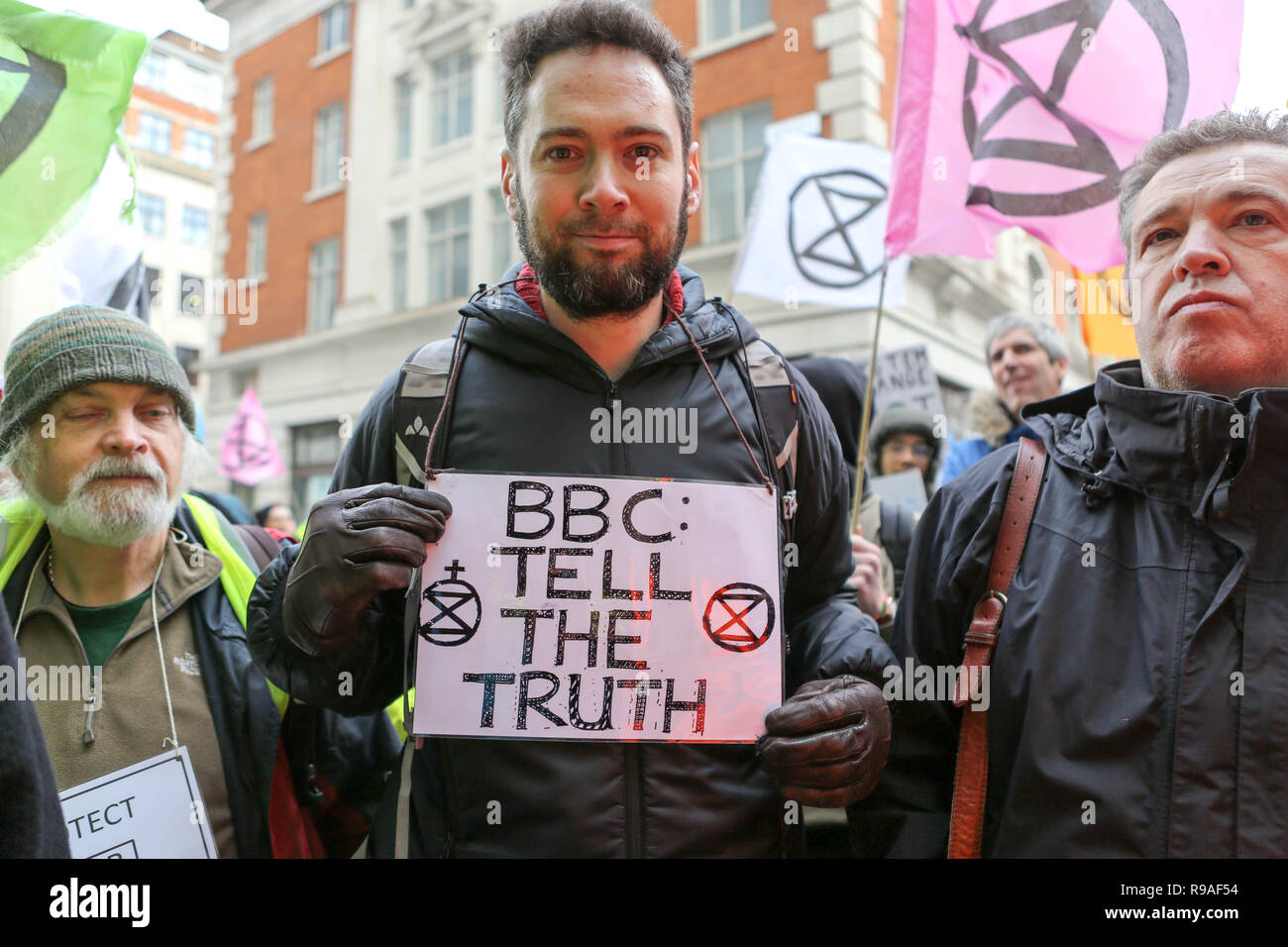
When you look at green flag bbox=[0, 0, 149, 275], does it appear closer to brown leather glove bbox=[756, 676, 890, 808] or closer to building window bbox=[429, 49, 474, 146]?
brown leather glove bbox=[756, 676, 890, 808]

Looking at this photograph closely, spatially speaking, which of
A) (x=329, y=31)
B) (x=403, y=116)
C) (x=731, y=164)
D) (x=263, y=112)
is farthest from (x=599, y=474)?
(x=263, y=112)

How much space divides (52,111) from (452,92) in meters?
13.9

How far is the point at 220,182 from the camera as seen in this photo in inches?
737

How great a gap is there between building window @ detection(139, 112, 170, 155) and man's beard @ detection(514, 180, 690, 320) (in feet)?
146

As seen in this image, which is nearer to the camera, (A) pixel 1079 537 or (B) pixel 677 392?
(A) pixel 1079 537

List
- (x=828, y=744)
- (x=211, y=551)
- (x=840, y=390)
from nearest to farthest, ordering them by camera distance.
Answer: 1. (x=828, y=744)
2. (x=211, y=551)
3. (x=840, y=390)

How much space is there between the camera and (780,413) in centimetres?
182

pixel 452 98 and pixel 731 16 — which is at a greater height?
pixel 452 98

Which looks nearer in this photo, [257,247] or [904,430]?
[904,430]

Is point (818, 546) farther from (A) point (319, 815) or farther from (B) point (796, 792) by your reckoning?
(A) point (319, 815)

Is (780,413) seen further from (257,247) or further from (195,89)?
(195,89)

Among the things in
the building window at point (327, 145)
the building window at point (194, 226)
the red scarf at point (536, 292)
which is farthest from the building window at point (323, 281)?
the building window at point (194, 226)
